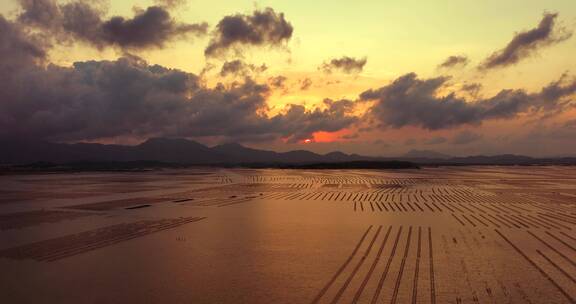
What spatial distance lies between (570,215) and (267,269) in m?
20.2

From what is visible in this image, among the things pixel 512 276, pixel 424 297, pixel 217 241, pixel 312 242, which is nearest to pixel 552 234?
pixel 512 276

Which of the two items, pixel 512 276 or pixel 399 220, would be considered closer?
pixel 512 276

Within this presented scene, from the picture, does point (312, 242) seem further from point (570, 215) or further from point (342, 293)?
point (570, 215)

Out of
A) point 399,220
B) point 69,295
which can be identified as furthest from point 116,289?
point 399,220

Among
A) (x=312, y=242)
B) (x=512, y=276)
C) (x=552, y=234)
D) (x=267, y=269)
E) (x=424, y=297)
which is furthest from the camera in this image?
(x=552, y=234)

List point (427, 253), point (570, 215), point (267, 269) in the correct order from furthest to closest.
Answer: point (570, 215), point (427, 253), point (267, 269)

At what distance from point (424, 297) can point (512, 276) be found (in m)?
3.43

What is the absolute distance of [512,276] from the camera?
1271 cm

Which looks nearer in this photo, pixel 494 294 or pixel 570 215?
pixel 494 294

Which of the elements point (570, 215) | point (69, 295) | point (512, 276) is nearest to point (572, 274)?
point (512, 276)

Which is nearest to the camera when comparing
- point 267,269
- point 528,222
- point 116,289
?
point 116,289

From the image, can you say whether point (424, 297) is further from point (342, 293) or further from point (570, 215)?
point (570, 215)

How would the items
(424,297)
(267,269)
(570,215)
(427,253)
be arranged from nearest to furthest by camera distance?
(424,297) < (267,269) < (427,253) < (570,215)

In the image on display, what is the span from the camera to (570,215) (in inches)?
1030
